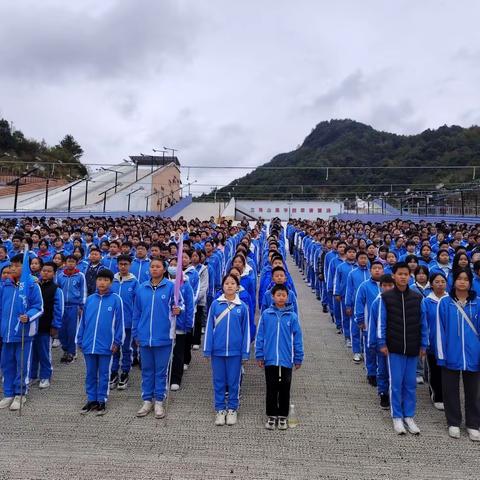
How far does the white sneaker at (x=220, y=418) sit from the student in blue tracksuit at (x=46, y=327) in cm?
217

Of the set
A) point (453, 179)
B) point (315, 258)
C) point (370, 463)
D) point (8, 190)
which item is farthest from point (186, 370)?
point (453, 179)

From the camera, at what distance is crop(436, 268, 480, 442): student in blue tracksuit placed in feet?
13.0

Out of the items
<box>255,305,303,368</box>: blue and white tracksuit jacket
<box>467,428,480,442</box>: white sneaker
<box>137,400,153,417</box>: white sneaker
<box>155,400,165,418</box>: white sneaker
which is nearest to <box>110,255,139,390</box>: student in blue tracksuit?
<box>137,400,153,417</box>: white sneaker

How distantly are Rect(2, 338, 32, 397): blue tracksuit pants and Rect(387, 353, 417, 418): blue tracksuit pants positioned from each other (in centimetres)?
378

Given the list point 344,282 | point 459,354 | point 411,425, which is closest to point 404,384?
point 411,425

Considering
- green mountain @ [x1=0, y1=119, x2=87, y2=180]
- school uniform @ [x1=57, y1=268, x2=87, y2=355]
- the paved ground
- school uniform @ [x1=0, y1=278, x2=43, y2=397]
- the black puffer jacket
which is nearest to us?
the paved ground

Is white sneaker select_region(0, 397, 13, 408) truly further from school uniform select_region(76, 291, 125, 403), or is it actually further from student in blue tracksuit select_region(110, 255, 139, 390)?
student in blue tracksuit select_region(110, 255, 139, 390)

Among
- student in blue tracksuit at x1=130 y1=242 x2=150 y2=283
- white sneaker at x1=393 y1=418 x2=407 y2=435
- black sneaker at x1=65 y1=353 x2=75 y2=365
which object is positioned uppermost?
student in blue tracksuit at x1=130 y1=242 x2=150 y2=283

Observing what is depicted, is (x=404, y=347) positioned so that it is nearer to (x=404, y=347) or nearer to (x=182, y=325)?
(x=404, y=347)

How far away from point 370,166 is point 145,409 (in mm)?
49608

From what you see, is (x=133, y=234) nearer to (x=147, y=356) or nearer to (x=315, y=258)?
(x=315, y=258)

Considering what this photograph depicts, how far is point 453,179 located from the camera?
38.4m

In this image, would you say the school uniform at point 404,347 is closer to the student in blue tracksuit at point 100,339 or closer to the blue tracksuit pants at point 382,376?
the blue tracksuit pants at point 382,376

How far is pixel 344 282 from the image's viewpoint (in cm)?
672
